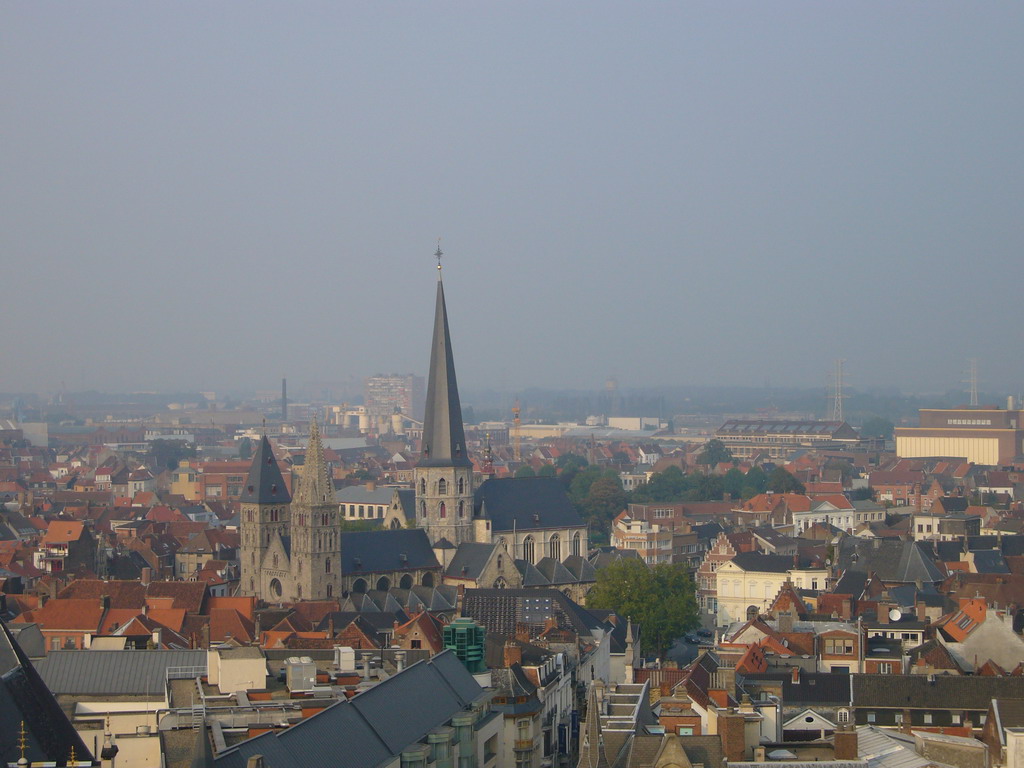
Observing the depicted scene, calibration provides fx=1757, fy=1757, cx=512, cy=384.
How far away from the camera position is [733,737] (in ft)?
104

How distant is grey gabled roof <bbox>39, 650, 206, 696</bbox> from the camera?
1513 inches

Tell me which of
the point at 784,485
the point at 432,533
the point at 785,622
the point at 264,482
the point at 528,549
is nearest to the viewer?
the point at 785,622

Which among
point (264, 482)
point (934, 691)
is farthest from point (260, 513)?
point (934, 691)

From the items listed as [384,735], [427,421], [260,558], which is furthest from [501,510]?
[384,735]

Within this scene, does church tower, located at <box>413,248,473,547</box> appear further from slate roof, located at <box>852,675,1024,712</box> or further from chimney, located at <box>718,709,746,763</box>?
chimney, located at <box>718,709,746,763</box>

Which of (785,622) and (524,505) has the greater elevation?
(524,505)

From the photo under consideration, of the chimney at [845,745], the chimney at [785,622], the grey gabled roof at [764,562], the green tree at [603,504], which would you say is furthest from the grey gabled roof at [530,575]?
the chimney at [845,745]

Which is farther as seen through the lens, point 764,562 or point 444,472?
point 444,472

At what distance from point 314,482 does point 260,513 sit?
205 inches

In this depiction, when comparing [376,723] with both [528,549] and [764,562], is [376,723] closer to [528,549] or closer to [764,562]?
[764,562]

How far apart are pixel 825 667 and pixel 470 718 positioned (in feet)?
70.8

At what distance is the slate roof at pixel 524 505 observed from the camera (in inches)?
3489

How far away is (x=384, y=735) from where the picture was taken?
31.4 m

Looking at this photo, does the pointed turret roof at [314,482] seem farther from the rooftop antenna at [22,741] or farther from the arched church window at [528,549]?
the rooftop antenna at [22,741]
